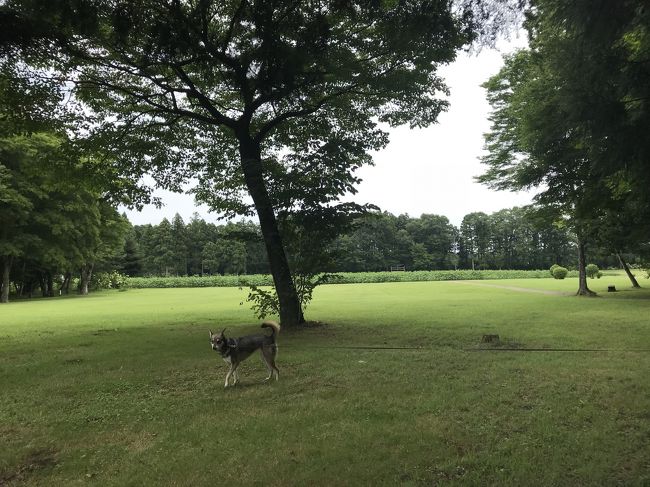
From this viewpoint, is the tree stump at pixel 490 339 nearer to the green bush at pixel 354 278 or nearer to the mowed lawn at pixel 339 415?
the mowed lawn at pixel 339 415

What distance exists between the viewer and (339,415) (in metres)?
5.01

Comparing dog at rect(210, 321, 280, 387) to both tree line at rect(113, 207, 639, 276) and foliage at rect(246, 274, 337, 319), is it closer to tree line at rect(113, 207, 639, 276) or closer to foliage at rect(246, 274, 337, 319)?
foliage at rect(246, 274, 337, 319)

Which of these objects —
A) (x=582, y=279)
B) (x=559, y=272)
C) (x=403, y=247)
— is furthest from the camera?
(x=403, y=247)

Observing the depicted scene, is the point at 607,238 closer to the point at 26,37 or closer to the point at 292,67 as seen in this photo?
the point at 292,67

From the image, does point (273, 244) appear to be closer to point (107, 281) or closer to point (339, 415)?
point (339, 415)

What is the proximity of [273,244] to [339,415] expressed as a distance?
25.4ft

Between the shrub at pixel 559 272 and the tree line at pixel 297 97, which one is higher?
the tree line at pixel 297 97

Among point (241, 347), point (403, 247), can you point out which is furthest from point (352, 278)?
point (241, 347)

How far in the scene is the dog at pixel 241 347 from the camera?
20.2 ft

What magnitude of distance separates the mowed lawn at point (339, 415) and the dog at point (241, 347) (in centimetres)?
36

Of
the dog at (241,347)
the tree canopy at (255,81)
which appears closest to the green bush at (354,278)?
the tree canopy at (255,81)

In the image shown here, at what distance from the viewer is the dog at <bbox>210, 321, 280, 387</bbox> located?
243 inches

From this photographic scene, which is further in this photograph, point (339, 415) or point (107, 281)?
point (107, 281)

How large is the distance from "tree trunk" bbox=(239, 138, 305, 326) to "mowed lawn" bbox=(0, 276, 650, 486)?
2.53 metres
